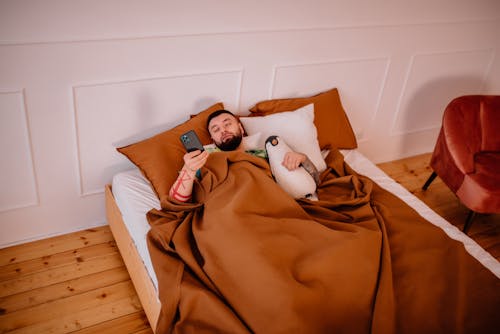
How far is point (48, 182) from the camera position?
6.84 feet

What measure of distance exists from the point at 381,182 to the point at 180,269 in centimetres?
134

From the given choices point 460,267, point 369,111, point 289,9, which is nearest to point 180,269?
point 460,267

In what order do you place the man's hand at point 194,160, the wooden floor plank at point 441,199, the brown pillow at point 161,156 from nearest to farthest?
the man's hand at point 194,160, the brown pillow at point 161,156, the wooden floor plank at point 441,199

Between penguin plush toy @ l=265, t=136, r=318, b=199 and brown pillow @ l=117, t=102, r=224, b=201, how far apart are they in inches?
15.5

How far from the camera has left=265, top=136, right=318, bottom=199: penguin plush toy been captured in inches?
74.7

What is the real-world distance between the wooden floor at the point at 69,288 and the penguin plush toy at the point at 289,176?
900 millimetres

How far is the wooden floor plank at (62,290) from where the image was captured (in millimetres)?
1863

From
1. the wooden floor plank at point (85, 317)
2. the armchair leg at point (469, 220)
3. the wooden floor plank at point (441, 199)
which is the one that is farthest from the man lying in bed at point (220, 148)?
the wooden floor plank at point (441, 199)

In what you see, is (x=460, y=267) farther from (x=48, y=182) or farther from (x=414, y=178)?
(x=48, y=182)

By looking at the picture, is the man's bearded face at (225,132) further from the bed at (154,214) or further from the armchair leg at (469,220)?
the armchair leg at (469,220)

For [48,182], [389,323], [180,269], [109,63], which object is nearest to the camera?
[389,323]

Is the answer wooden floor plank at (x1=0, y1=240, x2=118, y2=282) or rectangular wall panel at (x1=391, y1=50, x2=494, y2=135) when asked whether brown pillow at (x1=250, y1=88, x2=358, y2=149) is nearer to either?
rectangular wall panel at (x1=391, y1=50, x2=494, y2=135)

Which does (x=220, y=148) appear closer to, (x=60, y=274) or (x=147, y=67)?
(x=147, y=67)

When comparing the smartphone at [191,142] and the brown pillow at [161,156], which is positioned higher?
the smartphone at [191,142]
